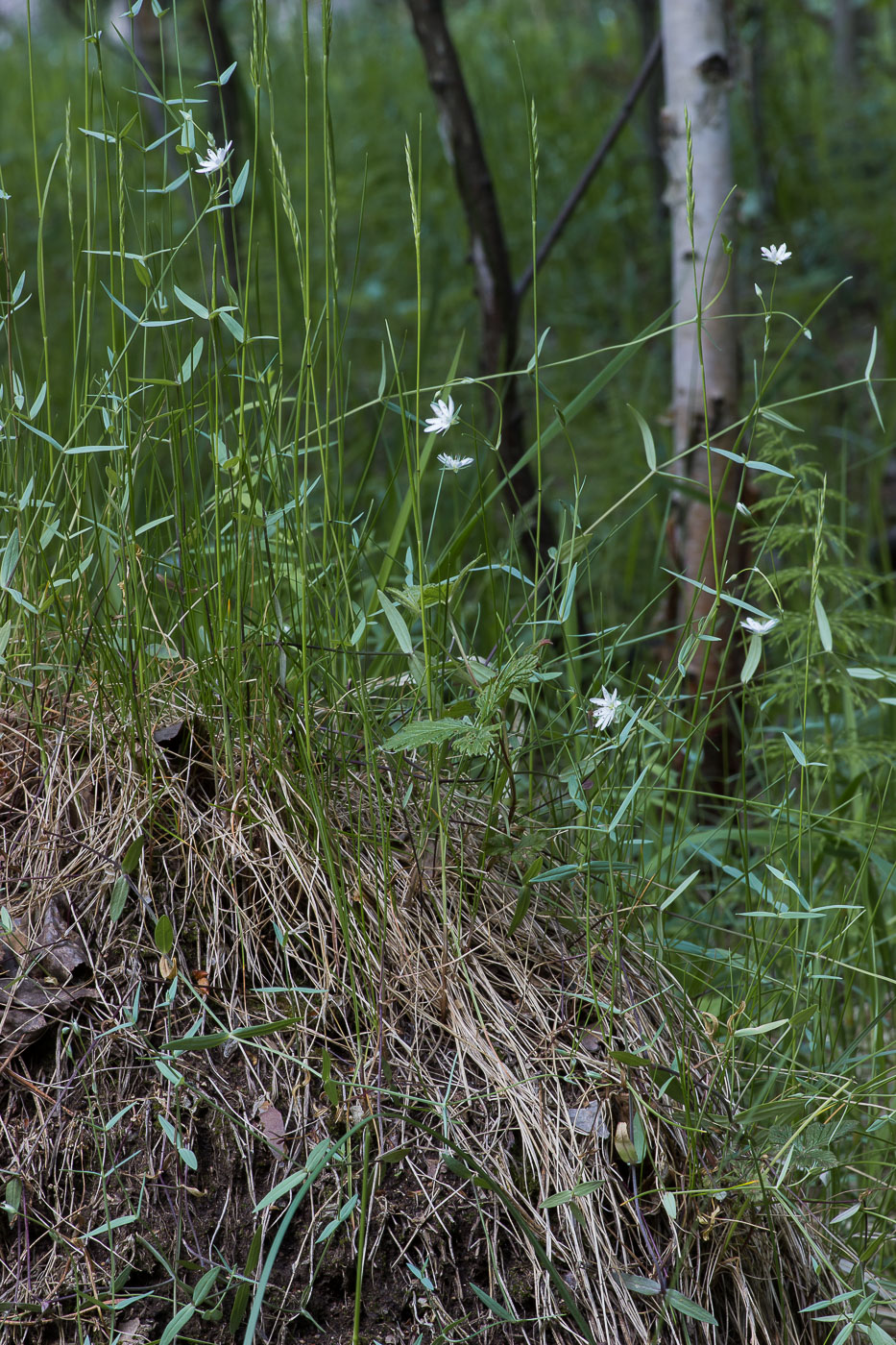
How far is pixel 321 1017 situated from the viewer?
110 centimetres

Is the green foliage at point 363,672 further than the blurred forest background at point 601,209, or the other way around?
the blurred forest background at point 601,209

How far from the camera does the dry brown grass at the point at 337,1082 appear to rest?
1.02m

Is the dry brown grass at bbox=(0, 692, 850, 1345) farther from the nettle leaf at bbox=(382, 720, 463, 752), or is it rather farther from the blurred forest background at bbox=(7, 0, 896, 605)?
the blurred forest background at bbox=(7, 0, 896, 605)

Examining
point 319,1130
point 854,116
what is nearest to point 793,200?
point 854,116

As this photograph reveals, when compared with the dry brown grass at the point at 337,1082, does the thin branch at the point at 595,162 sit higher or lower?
higher

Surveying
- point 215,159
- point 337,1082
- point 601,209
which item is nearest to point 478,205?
point 215,159

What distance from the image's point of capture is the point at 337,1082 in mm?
983

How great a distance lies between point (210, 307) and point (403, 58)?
7845mm

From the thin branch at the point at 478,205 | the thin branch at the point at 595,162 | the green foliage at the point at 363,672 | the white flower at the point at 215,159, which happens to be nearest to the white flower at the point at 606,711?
the green foliage at the point at 363,672

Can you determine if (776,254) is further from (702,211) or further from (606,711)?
(702,211)

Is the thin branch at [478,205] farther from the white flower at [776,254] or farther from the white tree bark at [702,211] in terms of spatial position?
the white flower at [776,254]

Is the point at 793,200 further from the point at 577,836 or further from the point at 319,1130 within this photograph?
the point at 319,1130

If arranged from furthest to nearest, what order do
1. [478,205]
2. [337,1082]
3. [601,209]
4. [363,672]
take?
[601,209] < [478,205] < [363,672] < [337,1082]

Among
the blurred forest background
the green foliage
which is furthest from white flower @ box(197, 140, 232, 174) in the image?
the blurred forest background
